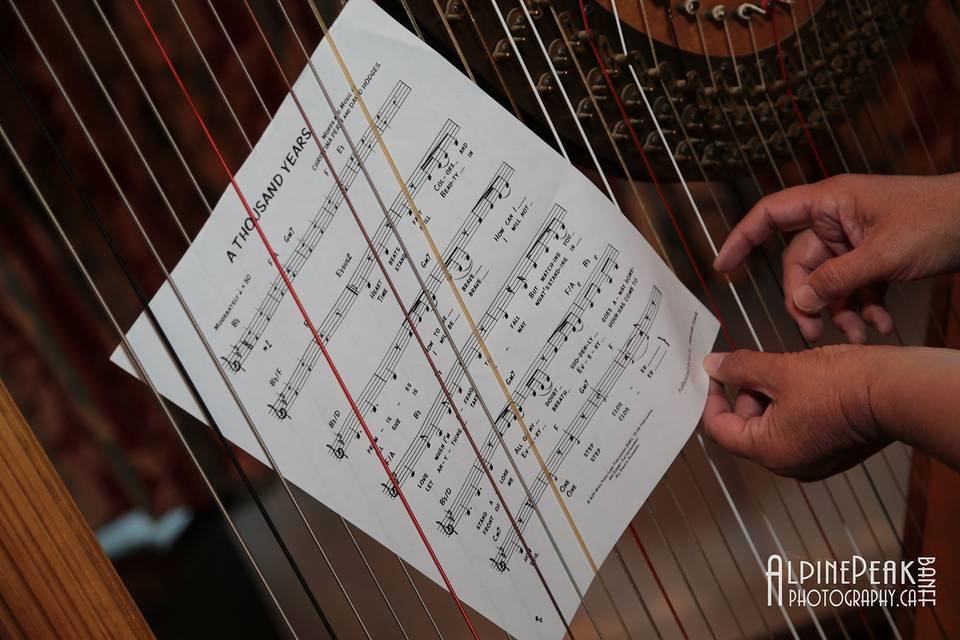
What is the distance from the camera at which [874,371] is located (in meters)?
0.86

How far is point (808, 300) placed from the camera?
1035mm

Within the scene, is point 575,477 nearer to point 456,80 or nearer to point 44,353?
point 456,80

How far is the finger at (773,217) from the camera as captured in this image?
3.50 feet

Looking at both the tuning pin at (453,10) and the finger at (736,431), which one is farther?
the finger at (736,431)

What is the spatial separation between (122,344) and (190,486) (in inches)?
7.5

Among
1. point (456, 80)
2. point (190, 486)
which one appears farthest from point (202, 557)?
point (456, 80)

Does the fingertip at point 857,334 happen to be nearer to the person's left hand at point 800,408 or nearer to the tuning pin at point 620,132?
the person's left hand at point 800,408

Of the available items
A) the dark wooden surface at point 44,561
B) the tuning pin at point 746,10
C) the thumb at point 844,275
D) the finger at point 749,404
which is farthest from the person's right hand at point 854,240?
the dark wooden surface at point 44,561

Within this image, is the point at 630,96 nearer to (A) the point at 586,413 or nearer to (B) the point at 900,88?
(A) the point at 586,413

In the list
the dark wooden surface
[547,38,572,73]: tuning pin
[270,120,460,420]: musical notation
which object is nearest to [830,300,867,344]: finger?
[547,38,572,73]: tuning pin

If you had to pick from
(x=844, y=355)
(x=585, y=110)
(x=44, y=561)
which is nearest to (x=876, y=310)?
(x=844, y=355)

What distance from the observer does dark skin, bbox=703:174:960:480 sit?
83 centimetres

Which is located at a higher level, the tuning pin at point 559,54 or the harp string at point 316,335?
the tuning pin at point 559,54

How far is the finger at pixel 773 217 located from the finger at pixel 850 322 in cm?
13
